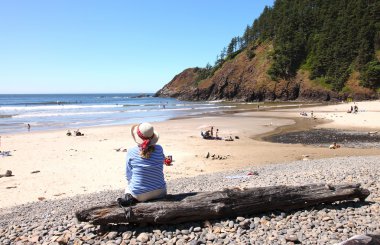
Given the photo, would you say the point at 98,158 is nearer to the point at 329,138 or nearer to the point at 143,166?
the point at 143,166

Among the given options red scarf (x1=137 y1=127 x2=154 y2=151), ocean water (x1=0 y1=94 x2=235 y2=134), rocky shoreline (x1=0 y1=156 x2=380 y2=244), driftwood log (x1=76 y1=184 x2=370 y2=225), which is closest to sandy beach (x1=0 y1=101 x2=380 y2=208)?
rocky shoreline (x1=0 y1=156 x2=380 y2=244)

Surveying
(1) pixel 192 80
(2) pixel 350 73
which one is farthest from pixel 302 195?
(1) pixel 192 80

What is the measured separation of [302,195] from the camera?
7055mm

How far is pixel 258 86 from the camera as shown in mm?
92125

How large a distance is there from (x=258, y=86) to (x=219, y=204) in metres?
88.2

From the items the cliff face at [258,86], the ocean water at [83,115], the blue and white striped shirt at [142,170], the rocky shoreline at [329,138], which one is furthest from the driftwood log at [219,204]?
the cliff face at [258,86]

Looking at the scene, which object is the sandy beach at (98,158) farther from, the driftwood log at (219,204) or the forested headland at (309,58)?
the forested headland at (309,58)

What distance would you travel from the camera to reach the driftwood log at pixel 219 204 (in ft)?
20.5

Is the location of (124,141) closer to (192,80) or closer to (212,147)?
(212,147)

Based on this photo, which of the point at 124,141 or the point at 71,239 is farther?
the point at 124,141

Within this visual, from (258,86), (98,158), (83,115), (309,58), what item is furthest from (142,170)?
(309,58)

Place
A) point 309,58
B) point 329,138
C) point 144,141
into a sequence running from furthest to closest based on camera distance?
point 309,58, point 329,138, point 144,141

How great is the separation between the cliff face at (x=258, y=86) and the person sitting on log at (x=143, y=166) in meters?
75.7

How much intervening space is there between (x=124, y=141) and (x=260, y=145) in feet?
30.4
